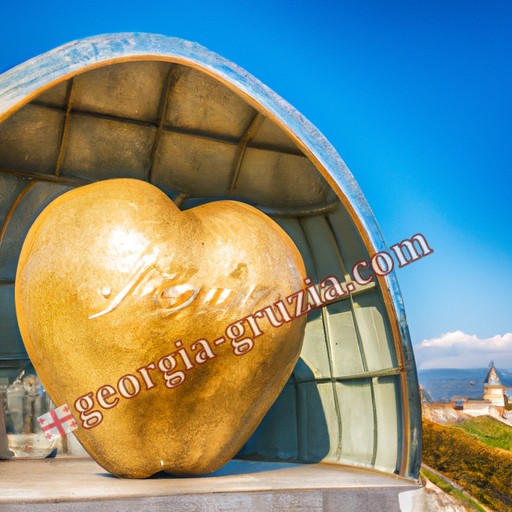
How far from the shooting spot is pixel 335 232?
28.2 ft

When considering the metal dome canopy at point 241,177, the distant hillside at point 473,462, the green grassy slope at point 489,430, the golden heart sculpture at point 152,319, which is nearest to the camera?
the golden heart sculpture at point 152,319

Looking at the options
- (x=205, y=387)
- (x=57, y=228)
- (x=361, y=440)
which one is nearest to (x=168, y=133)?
(x=57, y=228)

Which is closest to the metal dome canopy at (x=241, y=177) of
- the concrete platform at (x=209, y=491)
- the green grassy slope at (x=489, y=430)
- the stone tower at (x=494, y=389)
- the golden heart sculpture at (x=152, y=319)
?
the concrete platform at (x=209, y=491)

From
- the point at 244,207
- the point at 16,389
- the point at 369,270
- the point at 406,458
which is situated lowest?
the point at 406,458

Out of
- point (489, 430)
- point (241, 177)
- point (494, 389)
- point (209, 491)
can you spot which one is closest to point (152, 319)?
point (209, 491)

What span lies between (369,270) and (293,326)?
5.76ft

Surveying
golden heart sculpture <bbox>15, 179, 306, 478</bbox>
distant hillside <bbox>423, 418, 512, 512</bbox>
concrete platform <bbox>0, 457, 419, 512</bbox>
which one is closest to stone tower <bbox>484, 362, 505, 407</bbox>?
distant hillside <bbox>423, 418, 512, 512</bbox>

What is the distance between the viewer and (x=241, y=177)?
346 inches

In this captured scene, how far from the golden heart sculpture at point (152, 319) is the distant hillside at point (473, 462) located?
1503 centimetres

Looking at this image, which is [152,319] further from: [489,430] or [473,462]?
[489,430]

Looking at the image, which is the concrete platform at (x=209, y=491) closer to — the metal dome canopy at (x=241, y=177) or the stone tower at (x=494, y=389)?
the metal dome canopy at (x=241, y=177)

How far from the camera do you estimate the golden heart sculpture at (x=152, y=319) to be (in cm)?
593

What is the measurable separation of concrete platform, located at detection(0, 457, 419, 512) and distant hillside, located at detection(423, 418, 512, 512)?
1337 centimetres

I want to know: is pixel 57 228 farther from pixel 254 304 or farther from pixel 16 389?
pixel 16 389
